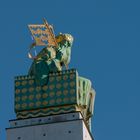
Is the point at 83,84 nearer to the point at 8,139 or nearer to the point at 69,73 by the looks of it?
the point at 69,73

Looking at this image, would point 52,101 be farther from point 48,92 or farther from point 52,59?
point 52,59

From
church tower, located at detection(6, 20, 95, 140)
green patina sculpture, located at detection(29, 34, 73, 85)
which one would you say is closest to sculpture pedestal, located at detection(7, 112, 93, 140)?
church tower, located at detection(6, 20, 95, 140)

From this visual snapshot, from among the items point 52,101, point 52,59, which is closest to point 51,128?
point 52,101

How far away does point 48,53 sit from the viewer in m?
49.4

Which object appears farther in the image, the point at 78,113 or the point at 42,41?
the point at 42,41

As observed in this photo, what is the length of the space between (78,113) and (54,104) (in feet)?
4.63

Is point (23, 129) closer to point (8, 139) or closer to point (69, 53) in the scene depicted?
point (8, 139)

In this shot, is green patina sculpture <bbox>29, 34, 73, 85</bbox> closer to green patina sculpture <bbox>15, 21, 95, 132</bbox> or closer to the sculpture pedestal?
green patina sculpture <bbox>15, 21, 95, 132</bbox>

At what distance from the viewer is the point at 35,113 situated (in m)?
47.8

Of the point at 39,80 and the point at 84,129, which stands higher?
the point at 39,80

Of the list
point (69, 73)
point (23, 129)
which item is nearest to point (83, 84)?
point (69, 73)

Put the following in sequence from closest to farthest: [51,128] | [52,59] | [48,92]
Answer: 1. [51,128]
2. [48,92]
3. [52,59]

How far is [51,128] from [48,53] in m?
4.73

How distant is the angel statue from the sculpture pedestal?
2.35 metres
